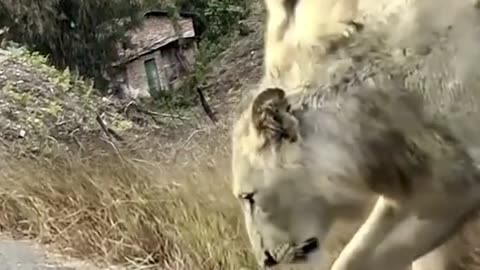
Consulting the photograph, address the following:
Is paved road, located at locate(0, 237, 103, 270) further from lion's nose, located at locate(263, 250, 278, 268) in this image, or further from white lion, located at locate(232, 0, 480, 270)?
white lion, located at locate(232, 0, 480, 270)

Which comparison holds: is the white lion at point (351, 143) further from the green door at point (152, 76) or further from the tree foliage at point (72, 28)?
the green door at point (152, 76)

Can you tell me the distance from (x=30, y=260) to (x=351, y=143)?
9.74 ft

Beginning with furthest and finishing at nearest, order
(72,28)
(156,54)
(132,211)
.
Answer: (156,54) < (72,28) < (132,211)

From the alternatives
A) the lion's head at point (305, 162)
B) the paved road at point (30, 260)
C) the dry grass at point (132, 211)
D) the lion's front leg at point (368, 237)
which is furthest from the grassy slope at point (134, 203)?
the lion's head at point (305, 162)

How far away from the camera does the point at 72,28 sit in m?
15.2

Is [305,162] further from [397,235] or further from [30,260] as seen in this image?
[30,260]

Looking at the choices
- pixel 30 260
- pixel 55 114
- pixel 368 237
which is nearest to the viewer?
pixel 368 237

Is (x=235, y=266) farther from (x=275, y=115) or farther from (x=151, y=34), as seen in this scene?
(x=151, y=34)

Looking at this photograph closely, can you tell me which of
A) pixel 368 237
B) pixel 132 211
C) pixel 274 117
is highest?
pixel 274 117

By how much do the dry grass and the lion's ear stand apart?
178 centimetres

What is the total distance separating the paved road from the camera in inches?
255

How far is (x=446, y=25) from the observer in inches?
161

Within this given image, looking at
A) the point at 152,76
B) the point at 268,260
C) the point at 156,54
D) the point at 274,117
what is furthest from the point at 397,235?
the point at 156,54

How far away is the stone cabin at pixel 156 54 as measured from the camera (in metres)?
17.0
